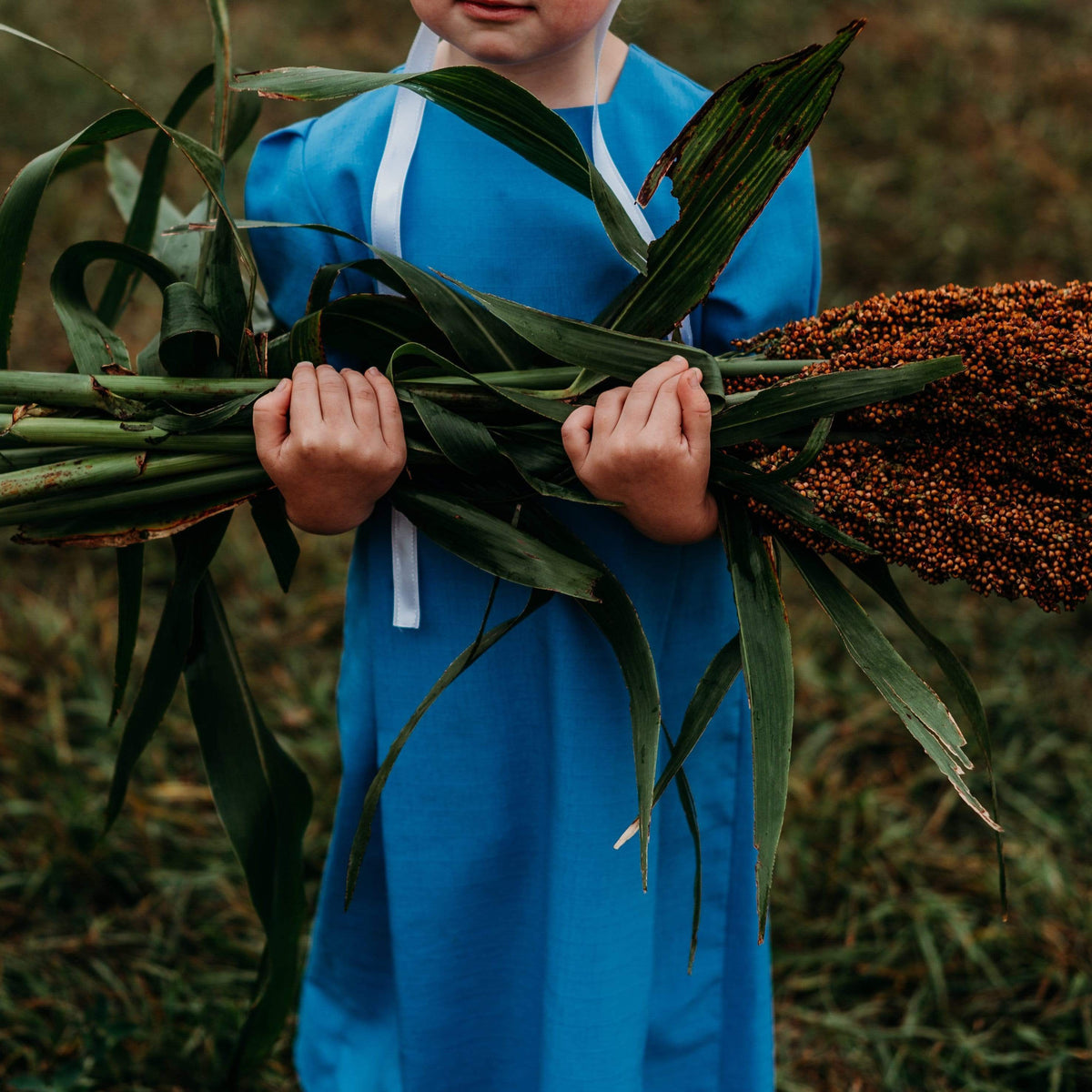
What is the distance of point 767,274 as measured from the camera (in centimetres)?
101

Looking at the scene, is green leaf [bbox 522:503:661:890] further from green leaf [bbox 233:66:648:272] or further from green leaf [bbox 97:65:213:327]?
green leaf [bbox 97:65:213:327]

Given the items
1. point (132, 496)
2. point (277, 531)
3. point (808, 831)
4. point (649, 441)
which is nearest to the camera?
point (649, 441)

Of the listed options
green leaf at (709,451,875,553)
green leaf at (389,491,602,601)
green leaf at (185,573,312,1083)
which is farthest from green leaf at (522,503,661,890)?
green leaf at (185,573,312,1083)

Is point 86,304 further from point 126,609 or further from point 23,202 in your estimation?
point 126,609

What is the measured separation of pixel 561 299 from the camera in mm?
1006

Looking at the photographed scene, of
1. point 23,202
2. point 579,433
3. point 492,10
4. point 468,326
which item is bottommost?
point 579,433

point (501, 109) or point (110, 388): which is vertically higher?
point (501, 109)

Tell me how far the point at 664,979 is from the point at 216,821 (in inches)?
40.2

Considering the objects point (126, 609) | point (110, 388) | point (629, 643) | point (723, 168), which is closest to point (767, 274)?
point (723, 168)

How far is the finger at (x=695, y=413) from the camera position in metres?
0.85

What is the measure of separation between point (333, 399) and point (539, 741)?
1.36 feet

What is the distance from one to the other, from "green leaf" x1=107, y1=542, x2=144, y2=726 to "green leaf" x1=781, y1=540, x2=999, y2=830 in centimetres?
64

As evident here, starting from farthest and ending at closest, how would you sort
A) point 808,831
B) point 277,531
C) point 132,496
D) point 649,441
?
point 808,831, point 277,531, point 132,496, point 649,441

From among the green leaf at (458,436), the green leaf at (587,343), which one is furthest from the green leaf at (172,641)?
the green leaf at (587,343)
